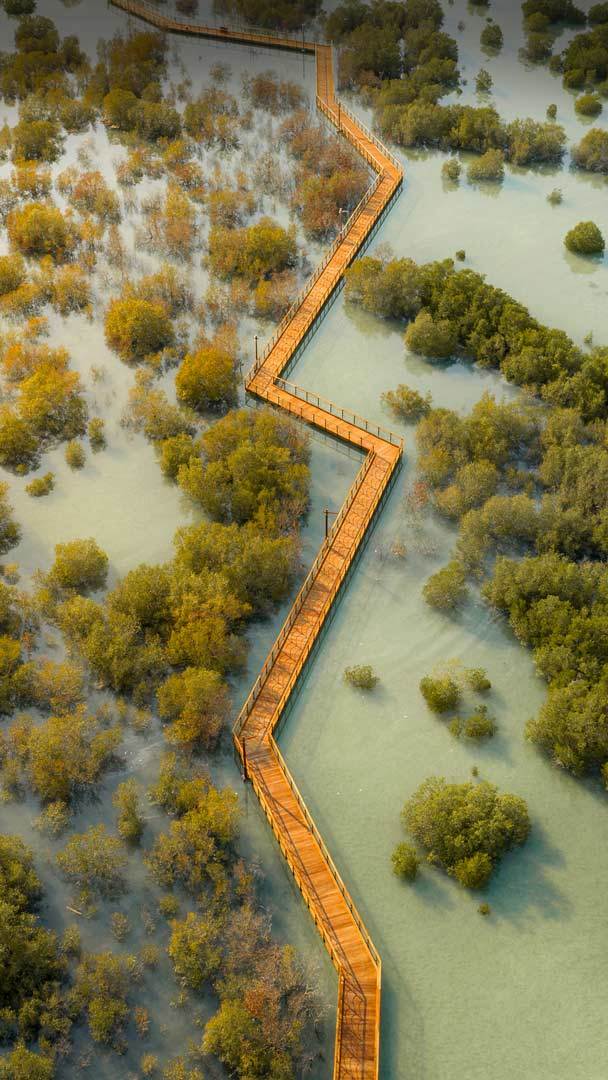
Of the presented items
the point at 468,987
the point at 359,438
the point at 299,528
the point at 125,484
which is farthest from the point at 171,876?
the point at 359,438

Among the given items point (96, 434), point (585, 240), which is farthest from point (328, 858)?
point (585, 240)

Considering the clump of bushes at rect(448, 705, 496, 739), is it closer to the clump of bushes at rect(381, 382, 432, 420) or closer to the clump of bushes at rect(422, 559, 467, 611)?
the clump of bushes at rect(422, 559, 467, 611)

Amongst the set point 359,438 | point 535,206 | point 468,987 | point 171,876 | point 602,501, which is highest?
point 535,206

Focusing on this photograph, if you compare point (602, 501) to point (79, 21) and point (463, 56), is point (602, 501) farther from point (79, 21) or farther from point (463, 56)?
point (79, 21)

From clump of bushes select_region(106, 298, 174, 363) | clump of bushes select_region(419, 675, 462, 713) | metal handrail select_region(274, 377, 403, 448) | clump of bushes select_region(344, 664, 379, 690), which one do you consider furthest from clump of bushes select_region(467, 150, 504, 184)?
clump of bushes select_region(419, 675, 462, 713)

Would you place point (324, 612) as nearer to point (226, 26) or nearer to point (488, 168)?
point (488, 168)

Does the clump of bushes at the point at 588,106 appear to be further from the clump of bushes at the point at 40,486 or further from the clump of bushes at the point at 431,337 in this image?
the clump of bushes at the point at 40,486
